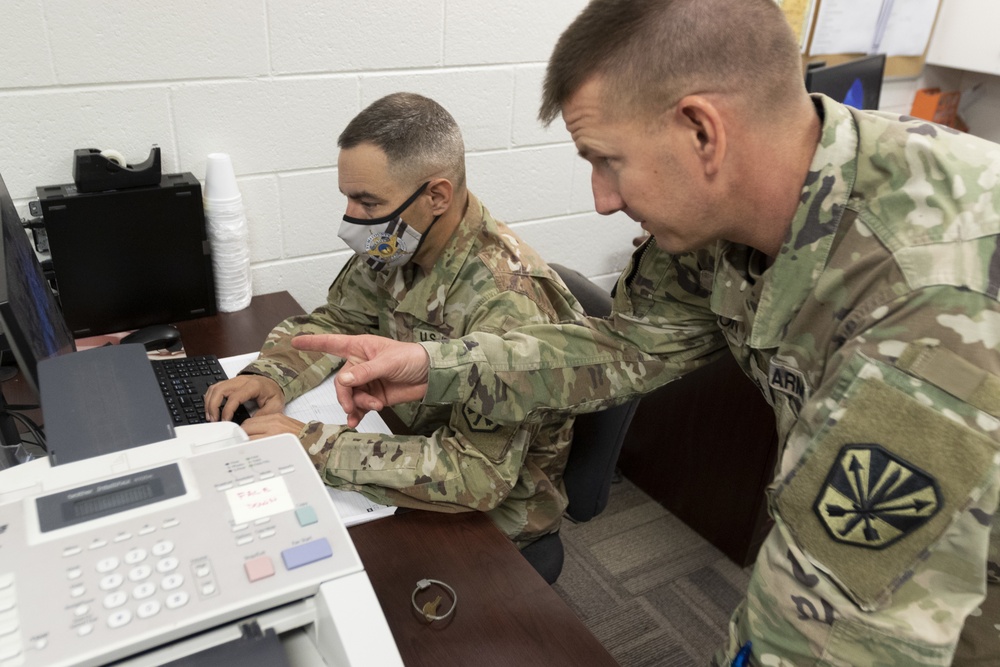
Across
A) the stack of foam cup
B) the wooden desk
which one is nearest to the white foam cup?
the stack of foam cup

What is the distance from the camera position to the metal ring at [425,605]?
33.0 inches

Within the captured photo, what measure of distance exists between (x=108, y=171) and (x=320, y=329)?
498 mm

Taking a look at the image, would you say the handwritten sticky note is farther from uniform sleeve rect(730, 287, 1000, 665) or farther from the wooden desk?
uniform sleeve rect(730, 287, 1000, 665)

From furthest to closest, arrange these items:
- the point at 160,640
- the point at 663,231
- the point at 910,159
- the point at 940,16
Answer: the point at 940,16, the point at 663,231, the point at 910,159, the point at 160,640

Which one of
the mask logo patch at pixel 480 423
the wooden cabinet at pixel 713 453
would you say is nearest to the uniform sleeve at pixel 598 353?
the mask logo patch at pixel 480 423

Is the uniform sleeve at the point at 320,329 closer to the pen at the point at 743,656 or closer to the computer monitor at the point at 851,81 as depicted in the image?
the pen at the point at 743,656

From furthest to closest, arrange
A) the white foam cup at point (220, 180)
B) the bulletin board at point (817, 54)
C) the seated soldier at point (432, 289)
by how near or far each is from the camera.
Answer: the bulletin board at point (817, 54) → the white foam cup at point (220, 180) → the seated soldier at point (432, 289)

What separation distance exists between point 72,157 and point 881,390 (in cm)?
149

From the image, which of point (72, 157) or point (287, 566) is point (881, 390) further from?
point (72, 157)

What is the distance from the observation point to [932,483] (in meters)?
0.60

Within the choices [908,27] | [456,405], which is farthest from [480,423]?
[908,27]

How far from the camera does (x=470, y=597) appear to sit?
2.88ft

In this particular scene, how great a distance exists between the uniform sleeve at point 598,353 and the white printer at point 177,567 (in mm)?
392

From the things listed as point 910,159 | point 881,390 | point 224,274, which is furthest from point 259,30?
point 881,390
